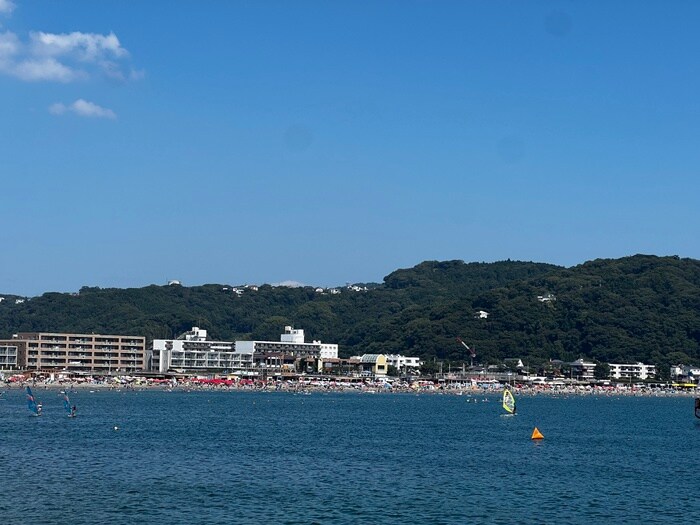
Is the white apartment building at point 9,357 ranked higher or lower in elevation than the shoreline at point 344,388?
higher

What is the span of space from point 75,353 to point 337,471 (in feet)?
499

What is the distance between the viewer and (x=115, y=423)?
82312 mm

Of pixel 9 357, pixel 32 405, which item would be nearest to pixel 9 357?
pixel 9 357

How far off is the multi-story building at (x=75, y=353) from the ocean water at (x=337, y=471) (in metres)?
105

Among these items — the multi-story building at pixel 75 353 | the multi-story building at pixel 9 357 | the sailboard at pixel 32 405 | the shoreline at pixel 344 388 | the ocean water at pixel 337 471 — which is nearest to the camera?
the ocean water at pixel 337 471

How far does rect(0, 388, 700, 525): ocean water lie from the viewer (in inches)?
1550

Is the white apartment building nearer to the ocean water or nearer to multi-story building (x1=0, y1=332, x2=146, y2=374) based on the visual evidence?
multi-story building (x1=0, y1=332, x2=146, y2=374)

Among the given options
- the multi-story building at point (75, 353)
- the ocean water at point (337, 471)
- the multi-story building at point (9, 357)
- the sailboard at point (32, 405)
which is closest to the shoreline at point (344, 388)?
the multi-story building at point (75, 353)

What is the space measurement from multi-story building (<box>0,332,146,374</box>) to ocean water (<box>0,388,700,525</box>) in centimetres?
10528

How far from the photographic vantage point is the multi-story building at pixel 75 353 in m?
192

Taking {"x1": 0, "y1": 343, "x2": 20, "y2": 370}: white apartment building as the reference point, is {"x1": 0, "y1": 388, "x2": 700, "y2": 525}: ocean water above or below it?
below

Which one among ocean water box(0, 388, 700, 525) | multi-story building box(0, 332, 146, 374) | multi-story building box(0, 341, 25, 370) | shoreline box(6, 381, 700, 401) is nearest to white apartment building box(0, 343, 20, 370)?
multi-story building box(0, 341, 25, 370)

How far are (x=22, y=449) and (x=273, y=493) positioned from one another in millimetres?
21568

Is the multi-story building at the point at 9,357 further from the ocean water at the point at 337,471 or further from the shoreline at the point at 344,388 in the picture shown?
the ocean water at the point at 337,471
